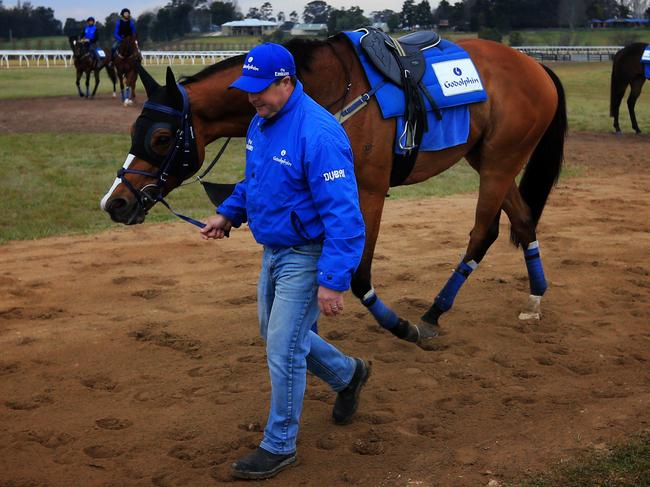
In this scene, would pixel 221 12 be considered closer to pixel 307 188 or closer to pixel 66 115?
pixel 66 115

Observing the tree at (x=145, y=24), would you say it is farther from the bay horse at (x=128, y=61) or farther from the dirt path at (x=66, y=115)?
the bay horse at (x=128, y=61)

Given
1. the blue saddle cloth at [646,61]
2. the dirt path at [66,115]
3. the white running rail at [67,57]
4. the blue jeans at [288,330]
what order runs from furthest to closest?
the white running rail at [67,57]
the blue saddle cloth at [646,61]
the dirt path at [66,115]
the blue jeans at [288,330]

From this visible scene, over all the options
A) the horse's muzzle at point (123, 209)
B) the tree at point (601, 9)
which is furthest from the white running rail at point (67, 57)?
the horse's muzzle at point (123, 209)

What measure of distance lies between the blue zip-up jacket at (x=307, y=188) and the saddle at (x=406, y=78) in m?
1.65

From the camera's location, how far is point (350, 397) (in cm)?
457

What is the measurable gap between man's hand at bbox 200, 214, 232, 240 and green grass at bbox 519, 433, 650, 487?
187cm

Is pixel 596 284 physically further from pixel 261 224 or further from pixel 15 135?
pixel 15 135

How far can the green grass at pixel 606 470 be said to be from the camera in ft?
12.4

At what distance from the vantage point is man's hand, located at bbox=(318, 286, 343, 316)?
3740 millimetres

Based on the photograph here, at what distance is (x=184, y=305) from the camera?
6691mm

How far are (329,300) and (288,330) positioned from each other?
0.28 metres

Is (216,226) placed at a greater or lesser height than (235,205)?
lesser

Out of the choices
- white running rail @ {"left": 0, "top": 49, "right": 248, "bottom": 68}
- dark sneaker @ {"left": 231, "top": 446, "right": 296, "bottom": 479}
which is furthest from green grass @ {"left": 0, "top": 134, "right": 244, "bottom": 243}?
white running rail @ {"left": 0, "top": 49, "right": 248, "bottom": 68}

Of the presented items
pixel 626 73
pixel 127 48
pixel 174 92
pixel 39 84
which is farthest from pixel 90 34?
pixel 174 92
